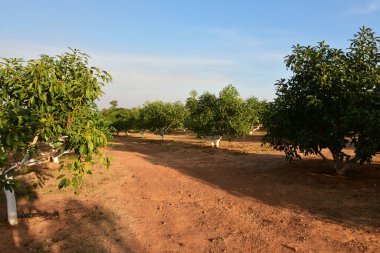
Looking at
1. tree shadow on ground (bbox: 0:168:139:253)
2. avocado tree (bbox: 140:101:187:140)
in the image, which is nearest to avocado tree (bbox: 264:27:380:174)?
tree shadow on ground (bbox: 0:168:139:253)

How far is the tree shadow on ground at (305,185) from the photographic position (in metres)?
9.66

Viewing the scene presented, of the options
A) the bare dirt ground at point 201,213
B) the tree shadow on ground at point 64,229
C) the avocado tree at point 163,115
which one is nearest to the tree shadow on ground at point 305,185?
the bare dirt ground at point 201,213

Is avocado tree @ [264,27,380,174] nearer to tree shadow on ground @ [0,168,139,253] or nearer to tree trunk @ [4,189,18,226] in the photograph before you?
tree shadow on ground @ [0,168,139,253]

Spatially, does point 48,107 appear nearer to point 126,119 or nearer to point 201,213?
point 201,213

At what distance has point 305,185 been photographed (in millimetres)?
13031

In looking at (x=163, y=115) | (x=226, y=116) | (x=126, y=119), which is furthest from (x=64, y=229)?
(x=126, y=119)

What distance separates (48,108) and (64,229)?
4.25 metres

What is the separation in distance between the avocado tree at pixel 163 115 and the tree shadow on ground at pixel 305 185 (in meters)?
22.6

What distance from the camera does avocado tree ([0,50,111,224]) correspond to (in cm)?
611

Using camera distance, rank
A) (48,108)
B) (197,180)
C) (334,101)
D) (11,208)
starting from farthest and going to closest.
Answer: (197,180) < (334,101) < (11,208) < (48,108)

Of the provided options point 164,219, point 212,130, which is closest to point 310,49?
point 164,219

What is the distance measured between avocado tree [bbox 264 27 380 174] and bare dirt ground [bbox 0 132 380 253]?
1996mm

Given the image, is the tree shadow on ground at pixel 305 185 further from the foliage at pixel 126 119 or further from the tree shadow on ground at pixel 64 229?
the foliage at pixel 126 119

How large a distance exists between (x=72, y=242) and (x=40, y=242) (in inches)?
36.1
